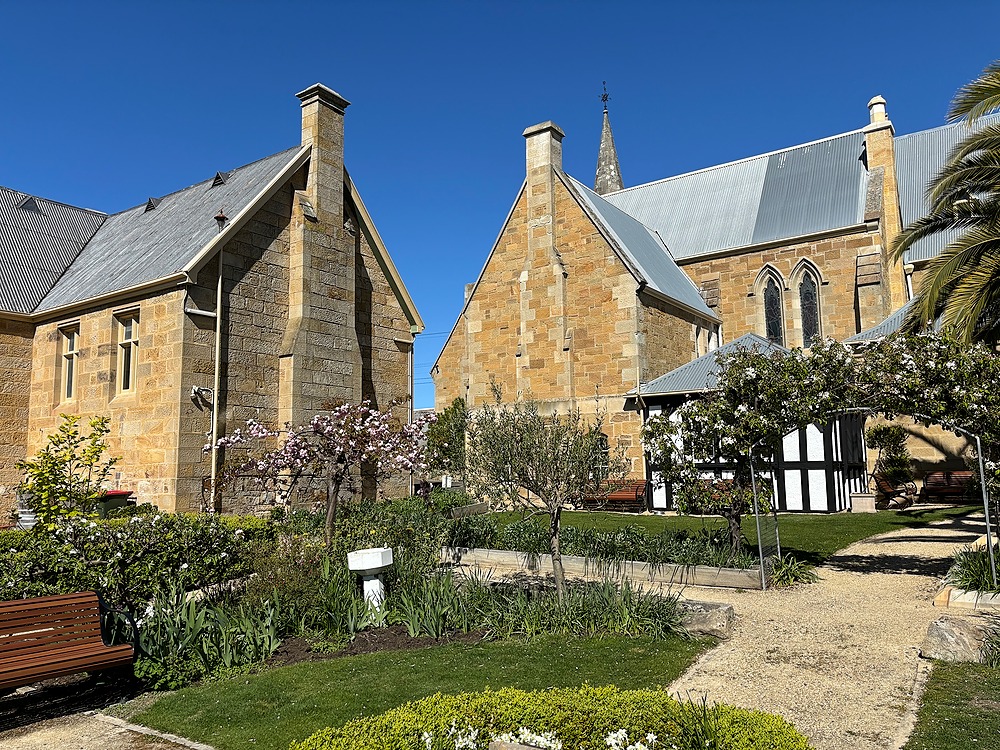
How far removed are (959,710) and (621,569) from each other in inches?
249

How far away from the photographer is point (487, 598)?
29.5ft

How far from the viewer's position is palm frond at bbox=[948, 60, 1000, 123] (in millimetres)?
12852

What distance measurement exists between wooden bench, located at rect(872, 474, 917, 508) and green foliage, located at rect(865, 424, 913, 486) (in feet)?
0.83

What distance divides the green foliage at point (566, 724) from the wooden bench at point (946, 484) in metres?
20.4

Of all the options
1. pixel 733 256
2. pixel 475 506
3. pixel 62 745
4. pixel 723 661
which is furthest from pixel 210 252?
pixel 733 256

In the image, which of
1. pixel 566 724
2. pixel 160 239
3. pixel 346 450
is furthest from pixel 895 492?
pixel 160 239

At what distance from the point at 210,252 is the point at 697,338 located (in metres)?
20.2

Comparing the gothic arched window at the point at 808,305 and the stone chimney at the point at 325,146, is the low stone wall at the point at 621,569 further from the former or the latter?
the gothic arched window at the point at 808,305

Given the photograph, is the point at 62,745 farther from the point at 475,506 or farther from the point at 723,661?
the point at 475,506

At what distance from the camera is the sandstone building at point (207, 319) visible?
1546cm

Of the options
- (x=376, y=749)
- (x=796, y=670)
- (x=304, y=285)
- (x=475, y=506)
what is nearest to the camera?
(x=376, y=749)

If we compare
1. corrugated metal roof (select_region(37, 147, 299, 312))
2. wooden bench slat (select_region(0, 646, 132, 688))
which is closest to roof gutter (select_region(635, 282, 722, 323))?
corrugated metal roof (select_region(37, 147, 299, 312))

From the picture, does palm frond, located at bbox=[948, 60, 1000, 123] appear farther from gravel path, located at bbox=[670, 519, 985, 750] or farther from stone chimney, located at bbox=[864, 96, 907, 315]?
stone chimney, located at bbox=[864, 96, 907, 315]

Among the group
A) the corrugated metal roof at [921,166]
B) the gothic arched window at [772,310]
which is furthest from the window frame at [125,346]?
the corrugated metal roof at [921,166]
